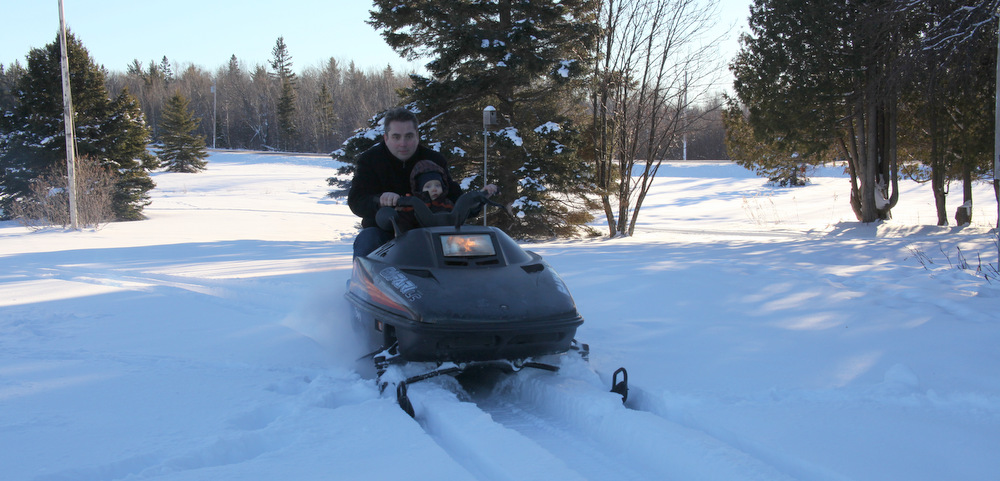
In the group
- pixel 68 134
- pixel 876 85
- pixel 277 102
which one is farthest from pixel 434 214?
pixel 277 102

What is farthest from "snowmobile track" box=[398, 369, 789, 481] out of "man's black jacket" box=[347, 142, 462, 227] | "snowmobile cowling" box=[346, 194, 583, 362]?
"man's black jacket" box=[347, 142, 462, 227]

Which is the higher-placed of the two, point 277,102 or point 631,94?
point 277,102

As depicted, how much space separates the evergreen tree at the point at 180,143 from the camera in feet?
148

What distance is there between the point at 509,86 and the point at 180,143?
40.3m

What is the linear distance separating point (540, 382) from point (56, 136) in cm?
2399

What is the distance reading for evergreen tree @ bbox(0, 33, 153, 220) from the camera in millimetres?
20797

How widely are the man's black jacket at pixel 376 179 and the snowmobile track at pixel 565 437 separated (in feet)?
5.79

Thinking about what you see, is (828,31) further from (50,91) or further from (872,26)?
(50,91)

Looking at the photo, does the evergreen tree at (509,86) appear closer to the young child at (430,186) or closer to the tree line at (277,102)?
the young child at (430,186)

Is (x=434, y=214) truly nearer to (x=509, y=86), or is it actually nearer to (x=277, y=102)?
(x=509, y=86)

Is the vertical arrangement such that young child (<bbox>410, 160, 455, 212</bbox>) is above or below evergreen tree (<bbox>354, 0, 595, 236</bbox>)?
below

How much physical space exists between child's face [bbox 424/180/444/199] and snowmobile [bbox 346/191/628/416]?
60 cm

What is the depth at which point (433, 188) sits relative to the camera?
477cm

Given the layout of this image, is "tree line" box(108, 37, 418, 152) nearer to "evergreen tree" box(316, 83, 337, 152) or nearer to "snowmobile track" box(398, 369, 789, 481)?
"evergreen tree" box(316, 83, 337, 152)
